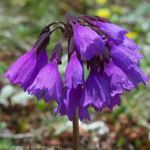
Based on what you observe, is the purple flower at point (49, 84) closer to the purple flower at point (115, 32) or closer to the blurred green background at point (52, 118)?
the purple flower at point (115, 32)

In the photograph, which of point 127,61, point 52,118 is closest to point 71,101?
point 127,61

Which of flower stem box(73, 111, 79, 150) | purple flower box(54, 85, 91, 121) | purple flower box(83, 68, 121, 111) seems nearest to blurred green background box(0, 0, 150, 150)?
flower stem box(73, 111, 79, 150)

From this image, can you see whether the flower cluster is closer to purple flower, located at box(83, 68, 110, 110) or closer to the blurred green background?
purple flower, located at box(83, 68, 110, 110)

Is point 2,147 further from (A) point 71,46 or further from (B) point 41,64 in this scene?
(A) point 71,46

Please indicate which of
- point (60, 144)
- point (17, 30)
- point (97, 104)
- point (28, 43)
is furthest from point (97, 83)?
point (17, 30)

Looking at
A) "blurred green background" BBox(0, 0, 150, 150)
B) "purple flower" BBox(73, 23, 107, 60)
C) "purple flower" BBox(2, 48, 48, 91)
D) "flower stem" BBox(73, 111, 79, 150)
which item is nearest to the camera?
"purple flower" BBox(73, 23, 107, 60)

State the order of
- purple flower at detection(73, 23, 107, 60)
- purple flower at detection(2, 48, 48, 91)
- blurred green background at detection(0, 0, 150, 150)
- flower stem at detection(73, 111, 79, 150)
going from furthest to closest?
blurred green background at detection(0, 0, 150, 150) → flower stem at detection(73, 111, 79, 150) → purple flower at detection(2, 48, 48, 91) → purple flower at detection(73, 23, 107, 60)

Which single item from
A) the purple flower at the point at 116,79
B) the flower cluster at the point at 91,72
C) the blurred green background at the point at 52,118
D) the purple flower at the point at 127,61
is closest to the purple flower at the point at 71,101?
the flower cluster at the point at 91,72
